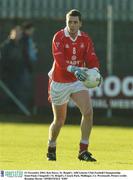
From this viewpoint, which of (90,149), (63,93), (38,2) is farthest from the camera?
(38,2)

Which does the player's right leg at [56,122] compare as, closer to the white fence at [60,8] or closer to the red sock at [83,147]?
the red sock at [83,147]

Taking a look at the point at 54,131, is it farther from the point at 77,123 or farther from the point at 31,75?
the point at 31,75

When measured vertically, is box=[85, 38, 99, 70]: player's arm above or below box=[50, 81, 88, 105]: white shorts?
above

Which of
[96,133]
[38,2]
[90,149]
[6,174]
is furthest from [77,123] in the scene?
[6,174]

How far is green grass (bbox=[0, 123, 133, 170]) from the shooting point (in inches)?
500

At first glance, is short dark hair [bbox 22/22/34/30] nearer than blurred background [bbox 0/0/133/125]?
No

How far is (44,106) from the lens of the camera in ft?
76.9

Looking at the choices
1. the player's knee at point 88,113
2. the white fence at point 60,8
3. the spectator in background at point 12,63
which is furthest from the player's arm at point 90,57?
the white fence at point 60,8

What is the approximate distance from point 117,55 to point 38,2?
124 inches

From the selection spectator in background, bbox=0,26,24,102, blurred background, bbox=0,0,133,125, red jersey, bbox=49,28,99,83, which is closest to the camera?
red jersey, bbox=49,28,99,83

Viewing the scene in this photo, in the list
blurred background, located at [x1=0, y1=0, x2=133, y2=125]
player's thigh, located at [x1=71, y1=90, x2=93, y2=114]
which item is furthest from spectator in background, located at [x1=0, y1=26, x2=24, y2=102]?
player's thigh, located at [x1=71, y1=90, x2=93, y2=114]

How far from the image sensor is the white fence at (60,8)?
81.9 ft

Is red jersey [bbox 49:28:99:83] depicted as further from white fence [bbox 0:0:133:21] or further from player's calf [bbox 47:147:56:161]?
white fence [bbox 0:0:133:21]

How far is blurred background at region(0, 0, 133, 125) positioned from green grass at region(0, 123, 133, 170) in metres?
1.78
